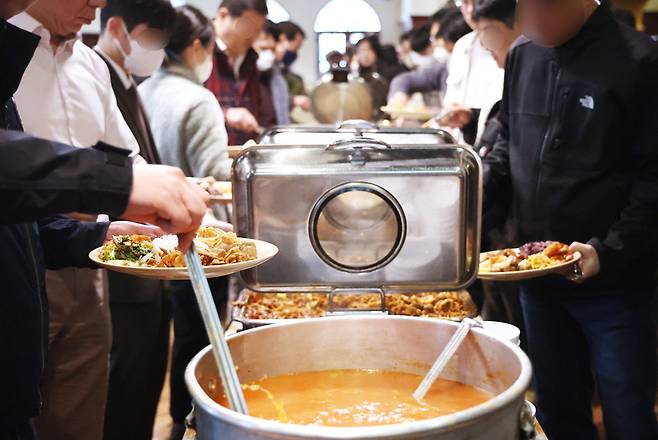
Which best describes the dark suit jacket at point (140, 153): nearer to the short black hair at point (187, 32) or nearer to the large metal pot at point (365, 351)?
the short black hair at point (187, 32)

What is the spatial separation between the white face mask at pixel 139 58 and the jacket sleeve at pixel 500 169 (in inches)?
48.0

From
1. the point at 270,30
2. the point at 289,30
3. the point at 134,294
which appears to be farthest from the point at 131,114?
the point at 289,30

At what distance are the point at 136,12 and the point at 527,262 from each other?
1.60m

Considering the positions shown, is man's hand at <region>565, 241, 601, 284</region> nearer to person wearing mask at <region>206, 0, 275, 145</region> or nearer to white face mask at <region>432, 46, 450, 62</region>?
person wearing mask at <region>206, 0, 275, 145</region>

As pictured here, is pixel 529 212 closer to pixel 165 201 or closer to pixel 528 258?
pixel 528 258

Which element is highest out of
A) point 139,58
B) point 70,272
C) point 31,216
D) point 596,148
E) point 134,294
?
point 139,58

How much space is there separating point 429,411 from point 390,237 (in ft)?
1.74

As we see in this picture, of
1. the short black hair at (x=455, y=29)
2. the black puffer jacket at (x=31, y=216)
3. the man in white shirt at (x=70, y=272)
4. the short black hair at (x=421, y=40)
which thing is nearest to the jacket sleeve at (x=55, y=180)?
the black puffer jacket at (x=31, y=216)

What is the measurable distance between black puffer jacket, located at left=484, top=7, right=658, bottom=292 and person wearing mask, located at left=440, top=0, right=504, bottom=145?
2.69 feet

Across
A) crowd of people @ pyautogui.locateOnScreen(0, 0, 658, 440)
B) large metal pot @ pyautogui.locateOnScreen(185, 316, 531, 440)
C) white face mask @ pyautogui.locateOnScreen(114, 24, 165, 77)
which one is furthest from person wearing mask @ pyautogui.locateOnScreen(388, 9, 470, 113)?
large metal pot @ pyautogui.locateOnScreen(185, 316, 531, 440)

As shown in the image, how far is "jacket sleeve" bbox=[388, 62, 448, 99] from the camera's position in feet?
16.5

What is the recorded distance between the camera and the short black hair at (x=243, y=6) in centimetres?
375

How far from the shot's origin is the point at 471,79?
3.55 metres

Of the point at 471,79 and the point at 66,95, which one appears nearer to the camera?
the point at 66,95
